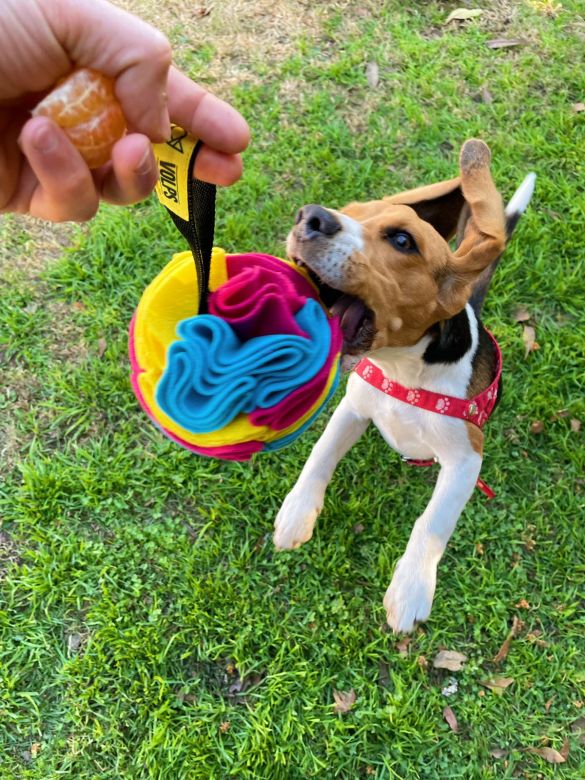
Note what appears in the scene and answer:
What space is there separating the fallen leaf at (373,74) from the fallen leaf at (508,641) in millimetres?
4149

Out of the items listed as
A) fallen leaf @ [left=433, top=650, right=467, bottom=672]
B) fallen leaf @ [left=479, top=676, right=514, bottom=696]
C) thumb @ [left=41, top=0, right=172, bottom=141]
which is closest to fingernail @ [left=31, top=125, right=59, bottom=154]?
thumb @ [left=41, top=0, right=172, bottom=141]

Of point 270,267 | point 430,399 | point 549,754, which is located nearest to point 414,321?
point 430,399

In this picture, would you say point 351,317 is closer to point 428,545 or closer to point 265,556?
point 428,545

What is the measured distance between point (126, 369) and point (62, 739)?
6.96ft

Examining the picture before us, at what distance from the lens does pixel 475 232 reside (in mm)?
2705

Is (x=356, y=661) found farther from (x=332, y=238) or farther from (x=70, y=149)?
(x=70, y=149)

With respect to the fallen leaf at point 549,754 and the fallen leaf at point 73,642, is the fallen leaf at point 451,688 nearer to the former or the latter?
the fallen leaf at point 549,754

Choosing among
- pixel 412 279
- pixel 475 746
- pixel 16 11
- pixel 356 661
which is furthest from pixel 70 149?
pixel 475 746

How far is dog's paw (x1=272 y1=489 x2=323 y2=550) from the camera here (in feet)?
11.9

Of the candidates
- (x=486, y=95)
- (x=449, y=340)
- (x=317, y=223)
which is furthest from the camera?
(x=486, y=95)

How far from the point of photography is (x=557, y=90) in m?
5.43

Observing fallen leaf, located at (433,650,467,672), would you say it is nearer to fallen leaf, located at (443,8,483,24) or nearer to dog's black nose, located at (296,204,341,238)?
dog's black nose, located at (296,204,341,238)

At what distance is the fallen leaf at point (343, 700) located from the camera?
3.45 metres

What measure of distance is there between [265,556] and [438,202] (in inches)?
83.5
